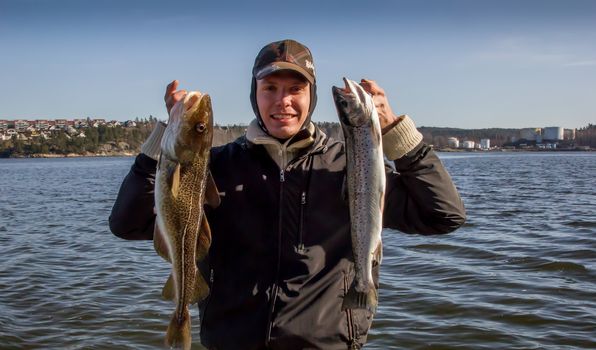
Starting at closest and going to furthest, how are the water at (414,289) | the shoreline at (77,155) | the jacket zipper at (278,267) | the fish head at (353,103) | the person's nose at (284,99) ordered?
1. the fish head at (353,103)
2. the jacket zipper at (278,267)
3. the person's nose at (284,99)
4. the water at (414,289)
5. the shoreline at (77,155)

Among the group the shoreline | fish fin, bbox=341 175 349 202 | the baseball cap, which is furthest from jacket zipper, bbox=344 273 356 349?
the shoreline

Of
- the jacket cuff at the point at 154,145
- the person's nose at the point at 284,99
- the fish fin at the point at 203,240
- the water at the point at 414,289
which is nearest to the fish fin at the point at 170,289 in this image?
the fish fin at the point at 203,240

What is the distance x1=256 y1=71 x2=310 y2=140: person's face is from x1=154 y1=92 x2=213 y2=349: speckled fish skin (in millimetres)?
715

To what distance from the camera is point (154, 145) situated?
4113 millimetres

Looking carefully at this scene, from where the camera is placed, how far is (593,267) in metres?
13.5

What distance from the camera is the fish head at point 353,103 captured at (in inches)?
155

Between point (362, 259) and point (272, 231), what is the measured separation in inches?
26.3

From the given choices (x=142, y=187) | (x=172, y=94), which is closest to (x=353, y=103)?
(x=172, y=94)

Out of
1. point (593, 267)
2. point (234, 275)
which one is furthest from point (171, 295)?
point (593, 267)

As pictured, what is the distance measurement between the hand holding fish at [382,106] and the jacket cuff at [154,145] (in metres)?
1.40

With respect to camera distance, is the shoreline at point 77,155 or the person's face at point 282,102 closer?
the person's face at point 282,102

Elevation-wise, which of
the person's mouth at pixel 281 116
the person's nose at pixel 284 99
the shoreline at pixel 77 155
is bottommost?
the shoreline at pixel 77 155

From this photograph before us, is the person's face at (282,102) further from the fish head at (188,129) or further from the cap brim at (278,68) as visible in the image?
the fish head at (188,129)

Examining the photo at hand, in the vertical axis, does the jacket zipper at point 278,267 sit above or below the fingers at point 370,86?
below
